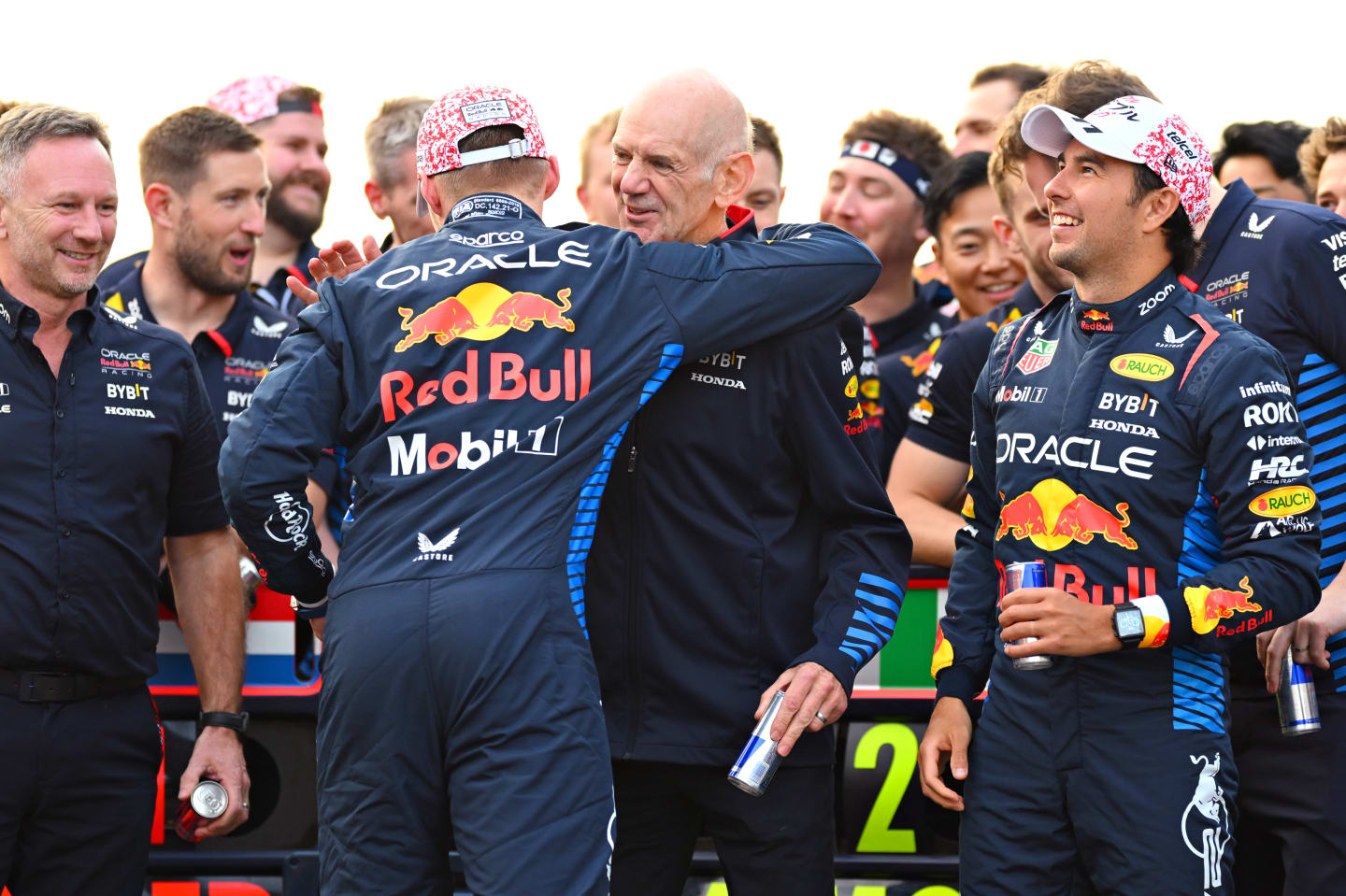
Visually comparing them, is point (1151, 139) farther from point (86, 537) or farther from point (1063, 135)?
point (86, 537)

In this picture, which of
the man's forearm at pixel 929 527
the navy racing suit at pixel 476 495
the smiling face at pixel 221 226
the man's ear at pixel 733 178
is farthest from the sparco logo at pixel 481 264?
the smiling face at pixel 221 226

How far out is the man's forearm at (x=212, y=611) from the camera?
4336 millimetres

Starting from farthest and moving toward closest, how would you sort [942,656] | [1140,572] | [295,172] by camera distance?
[295,172], [942,656], [1140,572]

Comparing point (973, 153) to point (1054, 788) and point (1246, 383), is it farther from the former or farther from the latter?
point (1054, 788)

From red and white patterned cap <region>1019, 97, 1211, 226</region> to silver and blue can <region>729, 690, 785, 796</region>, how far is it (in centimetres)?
156

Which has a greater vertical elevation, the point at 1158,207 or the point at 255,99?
the point at 255,99

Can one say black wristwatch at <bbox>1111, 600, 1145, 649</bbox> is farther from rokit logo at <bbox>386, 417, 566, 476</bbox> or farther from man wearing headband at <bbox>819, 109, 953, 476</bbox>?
man wearing headband at <bbox>819, 109, 953, 476</bbox>

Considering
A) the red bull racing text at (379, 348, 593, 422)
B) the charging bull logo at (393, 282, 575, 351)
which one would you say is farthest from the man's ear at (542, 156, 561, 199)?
the red bull racing text at (379, 348, 593, 422)

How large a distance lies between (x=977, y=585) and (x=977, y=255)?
274 centimetres

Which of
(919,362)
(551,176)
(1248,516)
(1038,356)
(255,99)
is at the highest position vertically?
(255,99)

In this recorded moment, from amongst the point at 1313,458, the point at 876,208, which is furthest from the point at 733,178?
the point at 876,208

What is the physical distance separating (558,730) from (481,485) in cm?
55

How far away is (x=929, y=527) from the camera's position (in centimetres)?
463

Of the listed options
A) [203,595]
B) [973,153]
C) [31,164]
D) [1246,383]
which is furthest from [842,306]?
[973,153]
